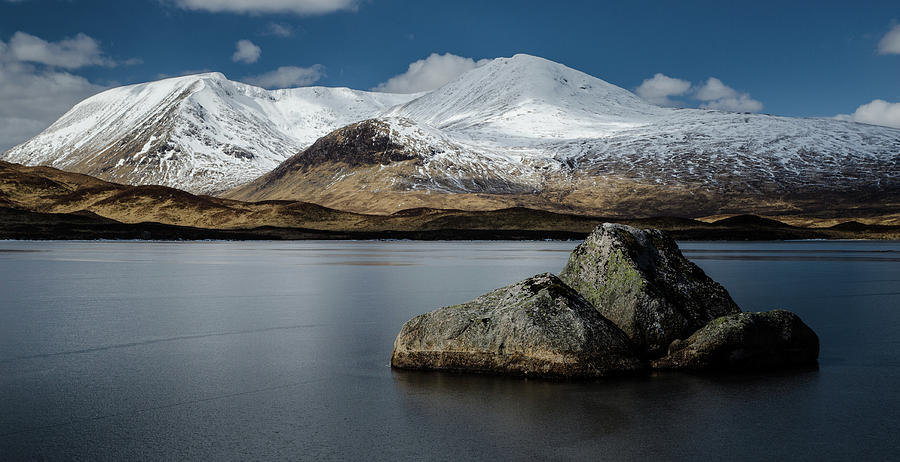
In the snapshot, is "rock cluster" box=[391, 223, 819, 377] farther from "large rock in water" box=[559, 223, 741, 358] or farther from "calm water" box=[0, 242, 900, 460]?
"calm water" box=[0, 242, 900, 460]

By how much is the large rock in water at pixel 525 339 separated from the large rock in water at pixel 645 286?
1.02m

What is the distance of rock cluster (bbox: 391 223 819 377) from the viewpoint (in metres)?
9.69

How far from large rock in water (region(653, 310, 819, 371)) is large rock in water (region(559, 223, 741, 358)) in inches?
23.4

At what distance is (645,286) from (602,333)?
2.10 metres

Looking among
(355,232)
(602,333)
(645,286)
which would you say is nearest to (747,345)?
(645,286)

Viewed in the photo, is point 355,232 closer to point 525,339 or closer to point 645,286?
point 645,286

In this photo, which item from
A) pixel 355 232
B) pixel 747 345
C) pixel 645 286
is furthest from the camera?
pixel 355 232

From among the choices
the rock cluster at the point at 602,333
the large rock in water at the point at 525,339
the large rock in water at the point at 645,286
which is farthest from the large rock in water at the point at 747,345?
the large rock in water at the point at 525,339

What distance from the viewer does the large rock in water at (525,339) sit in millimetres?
9609

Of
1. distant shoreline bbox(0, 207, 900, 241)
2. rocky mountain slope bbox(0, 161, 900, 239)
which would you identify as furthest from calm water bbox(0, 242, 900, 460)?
rocky mountain slope bbox(0, 161, 900, 239)

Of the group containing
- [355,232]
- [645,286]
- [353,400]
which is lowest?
[353,400]

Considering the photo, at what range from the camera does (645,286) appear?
11.7 m

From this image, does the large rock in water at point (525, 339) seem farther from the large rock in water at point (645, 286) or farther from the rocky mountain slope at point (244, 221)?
the rocky mountain slope at point (244, 221)

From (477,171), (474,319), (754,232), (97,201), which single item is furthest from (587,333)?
(477,171)
